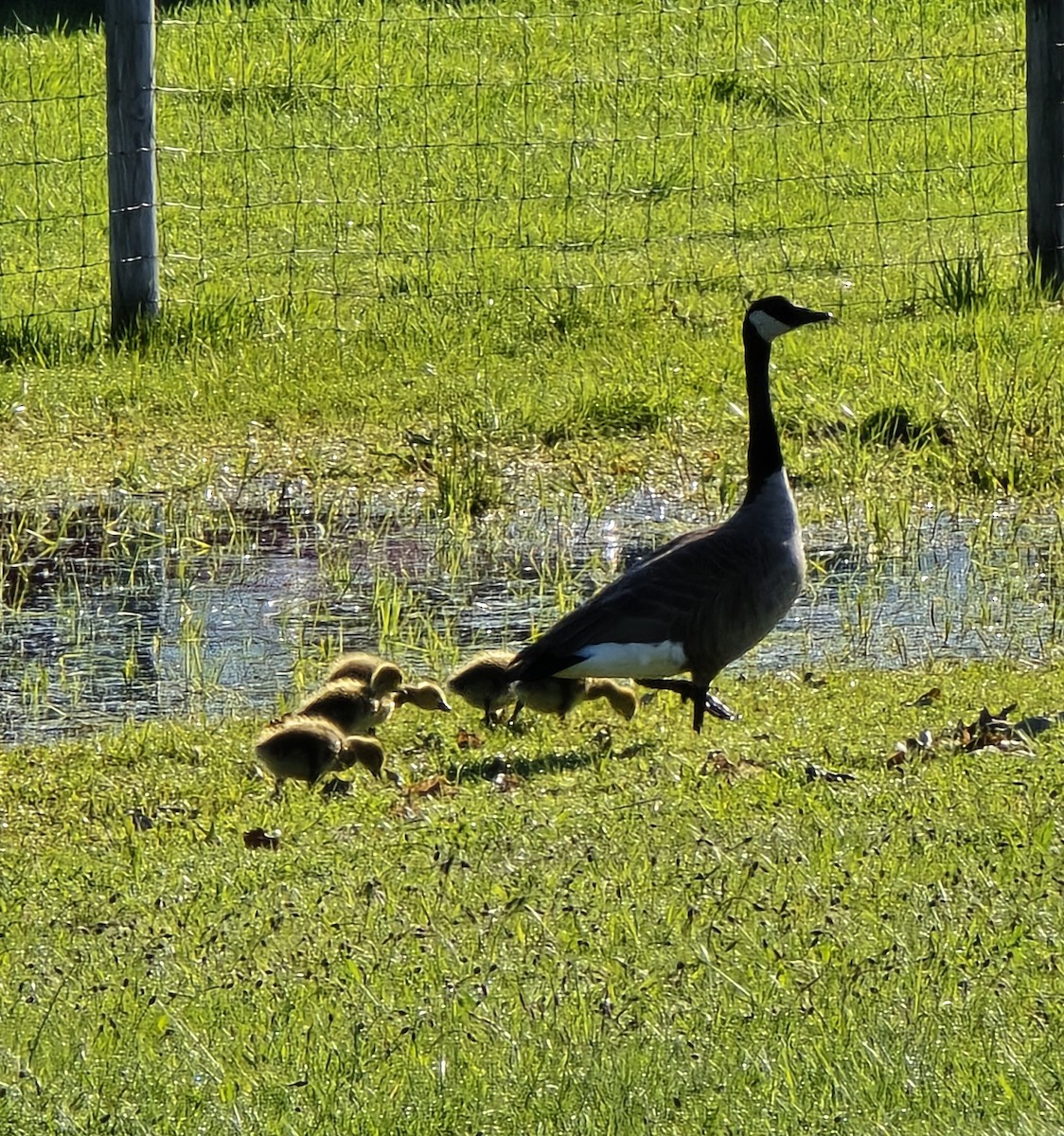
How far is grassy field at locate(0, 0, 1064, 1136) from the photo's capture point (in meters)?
4.50

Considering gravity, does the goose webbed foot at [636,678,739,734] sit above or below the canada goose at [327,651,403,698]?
below

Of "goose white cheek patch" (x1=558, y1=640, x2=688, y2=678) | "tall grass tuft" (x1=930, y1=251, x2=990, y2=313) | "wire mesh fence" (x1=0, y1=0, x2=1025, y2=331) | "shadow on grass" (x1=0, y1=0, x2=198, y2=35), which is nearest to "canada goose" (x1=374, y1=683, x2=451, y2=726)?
"goose white cheek patch" (x1=558, y1=640, x2=688, y2=678)

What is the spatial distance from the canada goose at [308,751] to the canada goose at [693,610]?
54 cm

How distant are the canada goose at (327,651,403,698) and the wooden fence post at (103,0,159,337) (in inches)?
156

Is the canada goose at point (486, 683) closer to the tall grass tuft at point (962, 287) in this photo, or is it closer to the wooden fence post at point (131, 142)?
the wooden fence post at point (131, 142)

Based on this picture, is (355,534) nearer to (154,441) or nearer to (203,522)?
(203,522)

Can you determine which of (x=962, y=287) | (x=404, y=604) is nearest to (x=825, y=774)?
(x=404, y=604)

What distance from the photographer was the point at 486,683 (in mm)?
6996

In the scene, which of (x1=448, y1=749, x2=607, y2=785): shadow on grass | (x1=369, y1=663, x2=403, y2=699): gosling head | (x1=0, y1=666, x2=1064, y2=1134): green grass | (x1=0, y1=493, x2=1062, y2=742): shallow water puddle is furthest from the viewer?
(x1=0, y1=493, x2=1062, y2=742): shallow water puddle

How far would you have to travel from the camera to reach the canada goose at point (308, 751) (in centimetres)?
629

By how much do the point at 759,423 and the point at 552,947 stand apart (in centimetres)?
305

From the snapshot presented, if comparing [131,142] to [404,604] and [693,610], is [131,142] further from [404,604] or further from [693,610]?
[693,610]

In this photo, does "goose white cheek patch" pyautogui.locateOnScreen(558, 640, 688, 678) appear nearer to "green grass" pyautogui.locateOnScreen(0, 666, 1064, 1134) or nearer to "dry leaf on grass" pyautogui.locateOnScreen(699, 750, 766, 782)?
"green grass" pyautogui.locateOnScreen(0, 666, 1064, 1134)

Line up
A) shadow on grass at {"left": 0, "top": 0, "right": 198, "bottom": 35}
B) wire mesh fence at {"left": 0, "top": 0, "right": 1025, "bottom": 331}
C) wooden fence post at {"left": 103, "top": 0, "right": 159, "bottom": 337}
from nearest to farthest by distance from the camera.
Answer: wooden fence post at {"left": 103, "top": 0, "right": 159, "bottom": 337}
wire mesh fence at {"left": 0, "top": 0, "right": 1025, "bottom": 331}
shadow on grass at {"left": 0, "top": 0, "right": 198, "bottom": 35}
